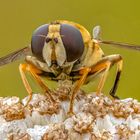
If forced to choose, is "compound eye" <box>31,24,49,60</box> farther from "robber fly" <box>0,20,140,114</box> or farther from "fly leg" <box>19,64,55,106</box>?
"fly leg" <box>19,64,55,106</box>

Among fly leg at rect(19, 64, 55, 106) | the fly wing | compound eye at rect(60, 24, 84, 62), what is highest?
compound eye at rect(60, 24, 84, 62)

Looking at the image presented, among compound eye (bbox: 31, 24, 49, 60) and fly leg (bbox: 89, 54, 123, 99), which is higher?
compound eye (bbox: 31, 24, 49, 60)

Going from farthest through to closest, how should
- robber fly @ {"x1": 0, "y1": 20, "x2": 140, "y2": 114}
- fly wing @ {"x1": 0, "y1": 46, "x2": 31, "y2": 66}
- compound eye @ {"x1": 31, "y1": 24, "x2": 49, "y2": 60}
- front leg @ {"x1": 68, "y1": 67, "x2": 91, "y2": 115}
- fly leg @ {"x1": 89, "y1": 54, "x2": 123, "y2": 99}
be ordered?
fly wing @ {"x1": 0, "y1": 46, "x2": 31, "y2": 66}, fly leg @ {"x1": 89, "y1": 54, "x2": 123, "y2": 99}, compound eye @ {"x1": 31, "y1": 24, "x2": 49, "y2": 60}, robber fly @ {"x1": 0, "y1": 20, "x2": 140, "y2": 114}, front leg @ {"x1": 68, "y1": 67, "x2": 91, "y2": 115}

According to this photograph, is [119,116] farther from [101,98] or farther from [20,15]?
[20,15]

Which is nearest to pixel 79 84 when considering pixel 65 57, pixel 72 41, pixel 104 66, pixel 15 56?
pixel 65 57

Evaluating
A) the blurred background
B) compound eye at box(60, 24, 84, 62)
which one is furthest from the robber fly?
the blurred background

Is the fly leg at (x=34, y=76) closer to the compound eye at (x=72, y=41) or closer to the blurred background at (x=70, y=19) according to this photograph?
the compound eye at (x=72, y=41)

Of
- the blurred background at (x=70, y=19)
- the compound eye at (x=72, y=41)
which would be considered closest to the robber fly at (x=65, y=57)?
the compound eye at (x=72, y=41)
